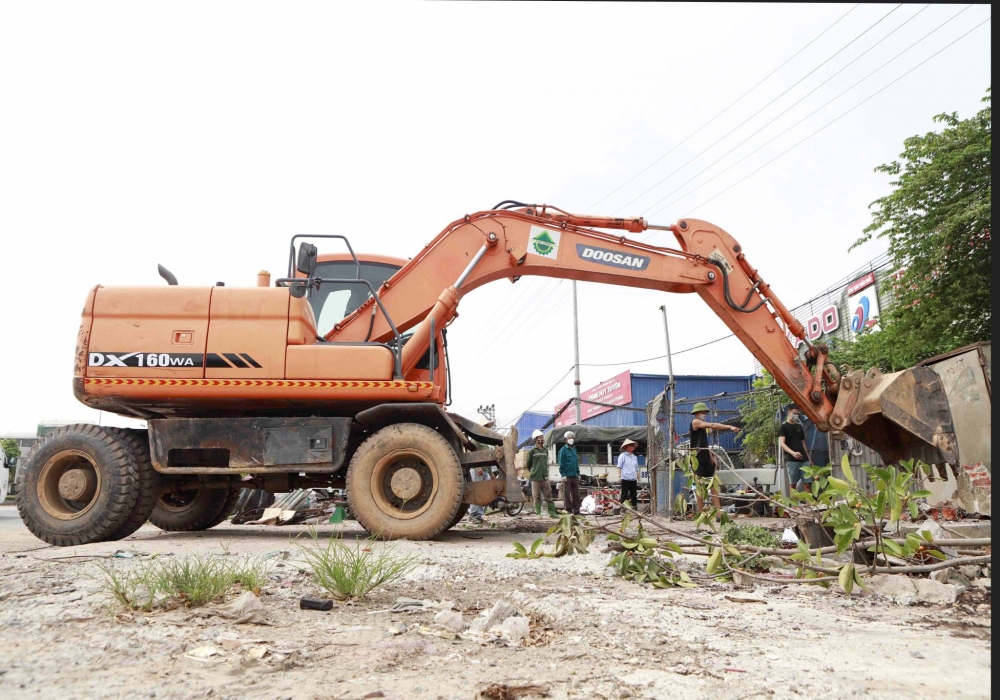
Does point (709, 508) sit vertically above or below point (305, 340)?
below

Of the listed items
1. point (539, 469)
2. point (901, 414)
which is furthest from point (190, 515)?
point (901, 414)

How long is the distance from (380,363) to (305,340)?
796mm

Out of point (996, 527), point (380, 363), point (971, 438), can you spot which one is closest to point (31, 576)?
point (380, 363)

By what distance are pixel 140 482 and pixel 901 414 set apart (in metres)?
7.60

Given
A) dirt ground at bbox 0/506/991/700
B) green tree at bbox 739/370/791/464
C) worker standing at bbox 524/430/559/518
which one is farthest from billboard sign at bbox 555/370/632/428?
dirt ground at bbox 0/506/991/700

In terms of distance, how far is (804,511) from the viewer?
5348 mm

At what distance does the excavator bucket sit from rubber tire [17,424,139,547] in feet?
23.8

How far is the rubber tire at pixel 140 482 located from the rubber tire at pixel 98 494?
85 mm

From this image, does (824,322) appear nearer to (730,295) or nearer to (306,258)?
(730,295)

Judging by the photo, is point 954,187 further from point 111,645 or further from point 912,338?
point 111,645

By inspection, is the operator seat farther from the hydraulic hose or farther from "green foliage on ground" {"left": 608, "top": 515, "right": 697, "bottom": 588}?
the hydraulic hose

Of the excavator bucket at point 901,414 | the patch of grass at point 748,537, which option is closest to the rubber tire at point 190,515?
the patch of grass at point 748,537

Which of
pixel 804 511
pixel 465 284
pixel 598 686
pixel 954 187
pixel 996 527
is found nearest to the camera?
pixel 996 527

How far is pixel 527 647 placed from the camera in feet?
9.72
